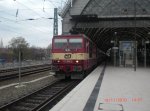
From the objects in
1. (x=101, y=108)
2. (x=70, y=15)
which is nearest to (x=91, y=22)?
(x=70, y=15)

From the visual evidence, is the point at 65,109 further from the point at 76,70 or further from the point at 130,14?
the point at 130,14

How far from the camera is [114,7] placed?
3516 centimetres

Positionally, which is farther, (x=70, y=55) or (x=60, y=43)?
(x=60, y=43)

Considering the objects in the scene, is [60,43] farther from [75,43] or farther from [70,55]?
[70,55]

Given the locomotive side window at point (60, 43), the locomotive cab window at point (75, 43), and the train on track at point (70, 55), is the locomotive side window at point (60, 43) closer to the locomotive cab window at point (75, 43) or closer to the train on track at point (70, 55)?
the train on track at point (70, 55)
